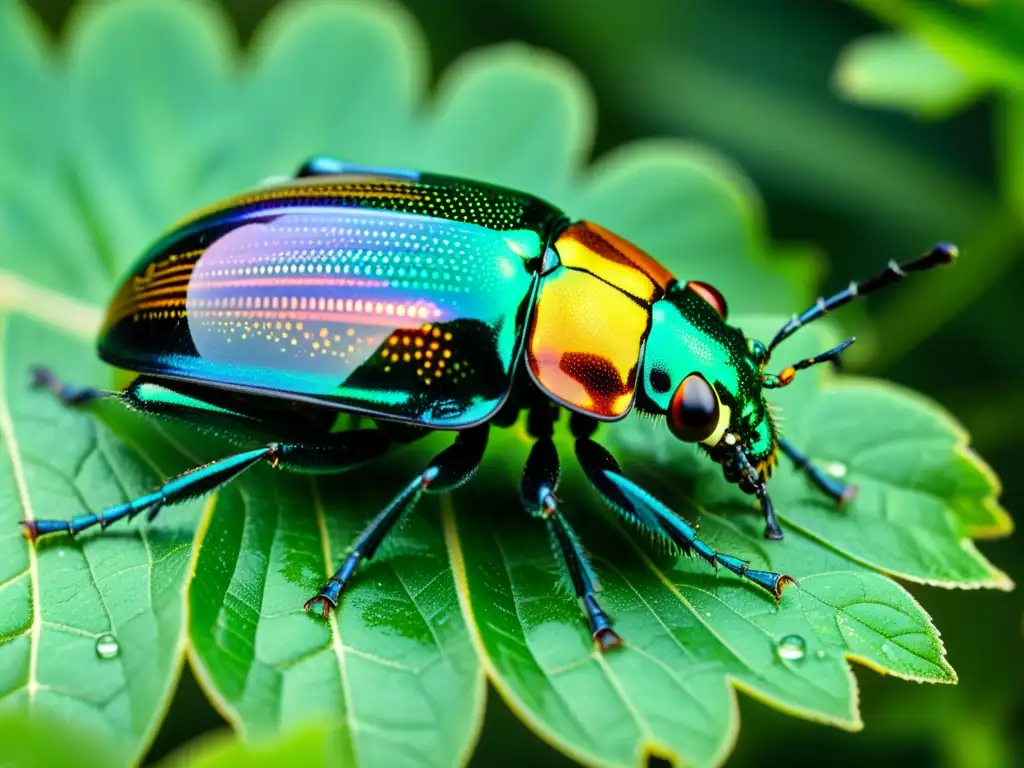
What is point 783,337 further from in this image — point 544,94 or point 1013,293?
point 1013,293

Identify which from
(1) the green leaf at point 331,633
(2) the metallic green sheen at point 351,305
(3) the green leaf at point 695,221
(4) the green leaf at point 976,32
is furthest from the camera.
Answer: (3) the green leaf at point 695,221

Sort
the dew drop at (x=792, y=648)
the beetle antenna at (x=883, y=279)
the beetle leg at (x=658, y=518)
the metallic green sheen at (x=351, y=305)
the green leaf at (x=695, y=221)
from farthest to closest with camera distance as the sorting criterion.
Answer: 1. the green leaf at (x=695, y=221)
2. the beetle antenna at (x=883, y=279)
3. the metallic green sheen at (x=351, y=305)
4. the beetle leg at (x=658, y=518)
5. the dew drop at (x=792, y=648)

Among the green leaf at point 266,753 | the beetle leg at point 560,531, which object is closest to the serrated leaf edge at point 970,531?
the beetle leg at point 560,531

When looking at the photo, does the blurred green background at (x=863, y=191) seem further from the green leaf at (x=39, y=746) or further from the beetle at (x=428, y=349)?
the green leaf at (x=39, y=746)

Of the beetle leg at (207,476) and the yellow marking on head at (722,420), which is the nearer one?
the beetle leg at (207,476)

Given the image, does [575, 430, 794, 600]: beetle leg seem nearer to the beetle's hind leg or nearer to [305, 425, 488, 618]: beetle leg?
[305, 425, 488, 618]: beetle leg

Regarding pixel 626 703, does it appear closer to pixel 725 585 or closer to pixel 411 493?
pixel 725 585

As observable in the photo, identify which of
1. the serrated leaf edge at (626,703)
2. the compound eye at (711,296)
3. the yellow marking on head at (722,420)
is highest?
the compound eye at (711,296)

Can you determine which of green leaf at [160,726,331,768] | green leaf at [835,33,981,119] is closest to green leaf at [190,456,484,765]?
green leaf at [160,726,331,768]
